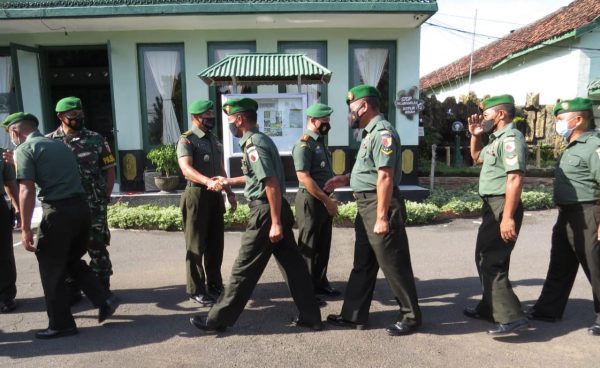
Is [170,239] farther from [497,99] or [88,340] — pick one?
[497,99]

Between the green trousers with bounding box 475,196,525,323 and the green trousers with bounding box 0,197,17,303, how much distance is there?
430cm

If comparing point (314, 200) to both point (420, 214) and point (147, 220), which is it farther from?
point (147, 220)

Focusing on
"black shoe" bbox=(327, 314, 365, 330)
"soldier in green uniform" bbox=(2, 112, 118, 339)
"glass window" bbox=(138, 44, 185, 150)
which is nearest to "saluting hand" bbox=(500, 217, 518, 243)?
"black shoe" bbox=(327, 314, 365, 330)

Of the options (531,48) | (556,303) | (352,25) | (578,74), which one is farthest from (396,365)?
(531,48)

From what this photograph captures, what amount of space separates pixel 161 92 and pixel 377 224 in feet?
24.8

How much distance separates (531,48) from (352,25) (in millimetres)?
10228

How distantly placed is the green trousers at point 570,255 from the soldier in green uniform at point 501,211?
1.50 ft

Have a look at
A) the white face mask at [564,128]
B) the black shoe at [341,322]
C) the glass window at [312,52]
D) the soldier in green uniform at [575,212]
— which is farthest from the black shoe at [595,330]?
the glass window at [312,52]

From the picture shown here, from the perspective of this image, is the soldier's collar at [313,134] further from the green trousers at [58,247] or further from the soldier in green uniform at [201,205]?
the green trousers at [58,247]

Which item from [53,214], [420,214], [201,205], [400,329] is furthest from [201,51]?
[400,329]

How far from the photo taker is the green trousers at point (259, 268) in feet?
11.6

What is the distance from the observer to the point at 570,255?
3.76 meters

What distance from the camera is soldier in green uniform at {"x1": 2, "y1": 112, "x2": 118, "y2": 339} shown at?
3.47 m

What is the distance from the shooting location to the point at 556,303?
380cm
